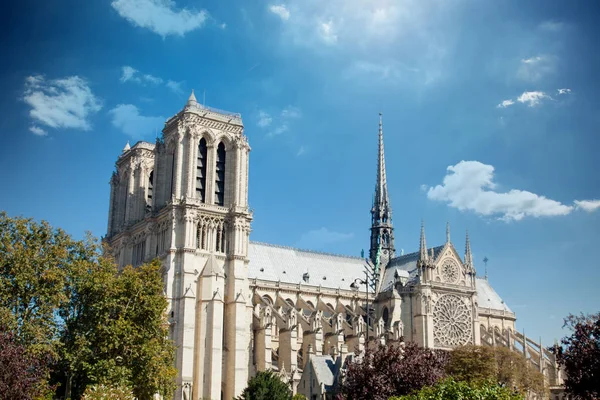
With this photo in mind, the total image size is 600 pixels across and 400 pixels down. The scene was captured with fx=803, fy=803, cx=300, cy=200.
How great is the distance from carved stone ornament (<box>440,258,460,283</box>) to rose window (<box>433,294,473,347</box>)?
1.90 meters

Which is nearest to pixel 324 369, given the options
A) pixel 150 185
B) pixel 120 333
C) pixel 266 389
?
pixel 266 389

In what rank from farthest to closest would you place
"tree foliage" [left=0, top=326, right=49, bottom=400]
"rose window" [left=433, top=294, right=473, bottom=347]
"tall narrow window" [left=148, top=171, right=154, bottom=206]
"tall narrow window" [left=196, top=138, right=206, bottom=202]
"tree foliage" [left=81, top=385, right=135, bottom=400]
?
"tall narrow window" [left=148, top=171, right=154, bottom=206], "rose window" [left=433, top=294, right=473, bottom=347], "tall narrow window" [left=196, top=138, right=206, bottom=202], "tree foliage" [left=0, top=326, right=49, bottom=400], "tree foliage" [left=81, top=385, right=135, bottom=400]

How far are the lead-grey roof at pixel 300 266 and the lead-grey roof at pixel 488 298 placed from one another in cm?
1816

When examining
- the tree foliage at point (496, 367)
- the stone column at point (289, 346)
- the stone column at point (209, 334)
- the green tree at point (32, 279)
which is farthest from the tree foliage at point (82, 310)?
the tree foliage at point (496, 367)

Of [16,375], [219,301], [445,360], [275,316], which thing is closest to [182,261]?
[219,301]

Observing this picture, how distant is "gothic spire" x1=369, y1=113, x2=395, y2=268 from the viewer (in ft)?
334

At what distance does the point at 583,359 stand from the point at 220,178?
48039 mm

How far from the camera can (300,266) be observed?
9481 centimetres

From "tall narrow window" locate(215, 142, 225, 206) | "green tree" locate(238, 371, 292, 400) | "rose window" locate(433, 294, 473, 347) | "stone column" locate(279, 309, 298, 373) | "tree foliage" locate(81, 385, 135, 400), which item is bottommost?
"tree foliage" locate(81, 385, 135, 400)

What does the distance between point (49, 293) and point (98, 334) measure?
4.58 m

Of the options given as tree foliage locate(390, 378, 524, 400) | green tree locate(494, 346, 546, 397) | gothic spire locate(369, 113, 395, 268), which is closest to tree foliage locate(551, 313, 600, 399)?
tree foliage locate(390, 378, 524, 400)

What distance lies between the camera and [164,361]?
55938mm

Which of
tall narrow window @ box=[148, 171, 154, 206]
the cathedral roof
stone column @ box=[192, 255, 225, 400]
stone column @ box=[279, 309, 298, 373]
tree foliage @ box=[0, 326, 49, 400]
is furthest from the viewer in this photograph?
tall narrow window @ box=[148, 171, 154, 206]

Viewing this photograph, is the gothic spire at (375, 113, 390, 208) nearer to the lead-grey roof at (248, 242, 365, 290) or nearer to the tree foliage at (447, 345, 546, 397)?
the lead-grey roof at (248, 242, 365, 290)
